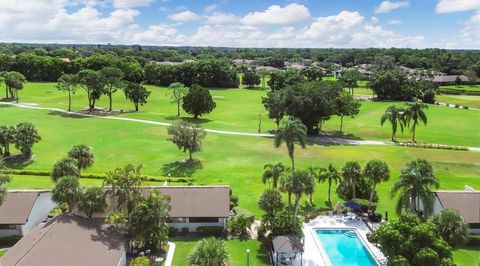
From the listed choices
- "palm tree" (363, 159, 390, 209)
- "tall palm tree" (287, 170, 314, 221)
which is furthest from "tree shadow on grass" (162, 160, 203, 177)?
"palm tree" (363, 159, 390, 209)

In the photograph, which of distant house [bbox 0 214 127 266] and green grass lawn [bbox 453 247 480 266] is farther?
green grass lawn [bbox 453 247 480 266]

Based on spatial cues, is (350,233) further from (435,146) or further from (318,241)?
(435,146)

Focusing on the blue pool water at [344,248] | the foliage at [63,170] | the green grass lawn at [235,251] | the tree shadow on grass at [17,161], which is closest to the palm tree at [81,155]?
the foliage at [63,170]

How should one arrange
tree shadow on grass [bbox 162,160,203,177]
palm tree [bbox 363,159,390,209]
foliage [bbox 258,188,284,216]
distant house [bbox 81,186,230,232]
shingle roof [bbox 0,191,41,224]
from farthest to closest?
tree shadow on grass [bbox 162,160,203,177] → palm tree [bbox 363,159,390,209] → foliage [bbox 258,188,284,216] → distant house [bbox 81,186,230,232] → shingle roof [bbox 0,191,41,224]

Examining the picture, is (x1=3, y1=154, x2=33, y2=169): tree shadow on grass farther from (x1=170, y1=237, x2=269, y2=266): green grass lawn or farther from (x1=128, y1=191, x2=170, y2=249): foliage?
(x1=128, y1=191, x2=170, y2=249): foliage

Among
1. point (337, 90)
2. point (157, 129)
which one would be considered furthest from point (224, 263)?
point (337, 90)

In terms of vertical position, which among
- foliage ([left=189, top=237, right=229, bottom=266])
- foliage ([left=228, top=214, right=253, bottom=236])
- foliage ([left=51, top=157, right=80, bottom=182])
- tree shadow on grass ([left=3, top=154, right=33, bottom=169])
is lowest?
foliage ([left=228, top=214, right=253, bottom=236])

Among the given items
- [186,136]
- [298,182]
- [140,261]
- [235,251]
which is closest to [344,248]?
[298,182]
